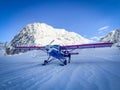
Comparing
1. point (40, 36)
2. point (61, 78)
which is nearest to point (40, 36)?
point (40, 36)

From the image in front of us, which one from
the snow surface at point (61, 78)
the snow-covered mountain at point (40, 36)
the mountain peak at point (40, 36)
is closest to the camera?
the snow surface at point (61, 78)

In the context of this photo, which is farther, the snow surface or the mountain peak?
the mountain peak

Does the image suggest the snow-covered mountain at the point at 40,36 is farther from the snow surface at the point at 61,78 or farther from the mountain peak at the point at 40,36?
the snow surface at the point at 61,78

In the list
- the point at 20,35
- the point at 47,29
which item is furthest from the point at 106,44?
the point at 20,35

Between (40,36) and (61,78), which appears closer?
(61,78)

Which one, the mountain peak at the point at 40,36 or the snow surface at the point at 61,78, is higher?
the mountain peak at the point at 40,36

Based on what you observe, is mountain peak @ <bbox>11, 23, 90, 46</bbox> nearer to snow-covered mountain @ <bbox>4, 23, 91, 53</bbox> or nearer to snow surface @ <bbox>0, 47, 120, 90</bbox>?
snow-covered mountain @ <bbox>4, 23, 91, 53</bbox>

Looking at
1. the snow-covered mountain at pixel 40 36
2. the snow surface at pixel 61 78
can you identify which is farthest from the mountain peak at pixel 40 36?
the snow surface at pixel 61 78

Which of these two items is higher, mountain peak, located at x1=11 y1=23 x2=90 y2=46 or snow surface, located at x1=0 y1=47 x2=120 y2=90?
mountain peak, located at x1=11 y1=23 x2=90 y2=46

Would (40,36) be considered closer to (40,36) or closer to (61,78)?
(40,36)

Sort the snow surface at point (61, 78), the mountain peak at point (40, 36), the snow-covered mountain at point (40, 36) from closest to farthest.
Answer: the snow surface at point (61, 78)
the snow-covered mountain at point (40, 36)
the mountain peak at point (40, 36)

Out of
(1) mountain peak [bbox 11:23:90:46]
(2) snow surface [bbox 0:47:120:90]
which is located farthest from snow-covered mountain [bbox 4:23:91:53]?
(2) snow surface [bbox 0:47:120:90]

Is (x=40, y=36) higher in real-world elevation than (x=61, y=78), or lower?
higher

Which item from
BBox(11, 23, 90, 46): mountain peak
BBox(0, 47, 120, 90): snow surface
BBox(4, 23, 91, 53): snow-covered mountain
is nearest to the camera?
BBox(0, 47, 120, 90): snow surface
